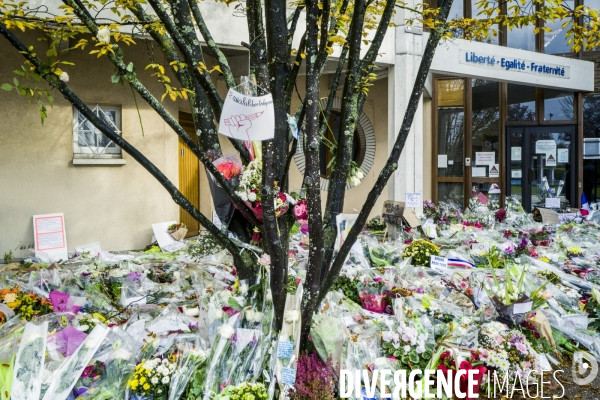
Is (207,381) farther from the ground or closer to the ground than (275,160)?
closer to the ground

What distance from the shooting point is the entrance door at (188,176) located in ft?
26.8

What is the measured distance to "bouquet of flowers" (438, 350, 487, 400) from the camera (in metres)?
2.59

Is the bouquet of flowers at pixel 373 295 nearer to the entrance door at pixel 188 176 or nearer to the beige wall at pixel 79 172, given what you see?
the beige wall at pixel 79 172

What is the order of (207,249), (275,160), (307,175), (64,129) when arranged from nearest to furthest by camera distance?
1. (307,175)
2. (275,160)
3. (207,249)
4. (64,129)

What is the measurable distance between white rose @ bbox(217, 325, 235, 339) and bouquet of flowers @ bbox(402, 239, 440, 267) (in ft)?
10.2

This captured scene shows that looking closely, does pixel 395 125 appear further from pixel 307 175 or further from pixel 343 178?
pixel 307 175

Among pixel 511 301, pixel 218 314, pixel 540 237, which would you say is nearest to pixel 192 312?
pixel 218 314

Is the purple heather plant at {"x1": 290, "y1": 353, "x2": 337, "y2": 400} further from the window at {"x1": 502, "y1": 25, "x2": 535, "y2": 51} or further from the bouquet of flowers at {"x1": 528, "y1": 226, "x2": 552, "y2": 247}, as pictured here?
the window at {"x1": 502, "y1": 25, "x2": 535, "y2": 51}

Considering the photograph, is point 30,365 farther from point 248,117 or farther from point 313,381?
point 248,117

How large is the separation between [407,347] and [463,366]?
0.30m

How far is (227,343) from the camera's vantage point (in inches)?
87.1

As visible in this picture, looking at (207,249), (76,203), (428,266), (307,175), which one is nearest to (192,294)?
(207,249)

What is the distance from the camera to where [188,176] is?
8.38 m

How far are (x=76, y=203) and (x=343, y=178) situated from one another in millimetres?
5122
